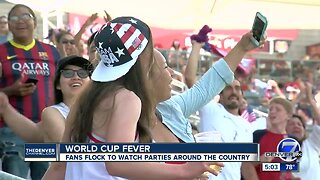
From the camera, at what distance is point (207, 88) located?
252cm

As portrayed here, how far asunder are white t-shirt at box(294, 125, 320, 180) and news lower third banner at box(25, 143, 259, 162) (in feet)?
6.85

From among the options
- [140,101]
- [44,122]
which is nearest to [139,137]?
[140,101]

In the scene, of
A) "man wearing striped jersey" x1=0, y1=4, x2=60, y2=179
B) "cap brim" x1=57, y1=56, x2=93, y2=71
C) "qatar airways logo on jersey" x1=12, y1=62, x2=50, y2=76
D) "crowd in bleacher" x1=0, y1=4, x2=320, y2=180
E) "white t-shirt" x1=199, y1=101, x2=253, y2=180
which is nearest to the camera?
"crowd in bleacher" x1=0, y1=4, x2=320, y2=180

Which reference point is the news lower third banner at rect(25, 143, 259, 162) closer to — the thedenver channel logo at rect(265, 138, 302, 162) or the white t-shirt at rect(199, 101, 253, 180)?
the thedenver channel logo at rect(265, 138, 302, 162)

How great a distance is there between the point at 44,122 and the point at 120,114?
122cm

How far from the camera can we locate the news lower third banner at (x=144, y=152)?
1768 mm

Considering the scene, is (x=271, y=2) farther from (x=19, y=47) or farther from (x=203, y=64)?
(x=19, y=47)

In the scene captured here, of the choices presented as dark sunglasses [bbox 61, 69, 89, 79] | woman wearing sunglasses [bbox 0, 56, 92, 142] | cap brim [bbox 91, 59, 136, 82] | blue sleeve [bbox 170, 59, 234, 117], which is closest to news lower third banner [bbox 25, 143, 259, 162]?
cap brim [bbox 91, 59, 136, 82]

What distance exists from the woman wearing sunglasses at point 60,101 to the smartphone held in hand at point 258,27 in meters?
0.69

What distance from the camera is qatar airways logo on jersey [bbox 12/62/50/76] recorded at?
3703 mm

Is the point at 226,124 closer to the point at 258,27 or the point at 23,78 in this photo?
the point at 23,78

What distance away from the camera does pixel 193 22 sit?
754 cm

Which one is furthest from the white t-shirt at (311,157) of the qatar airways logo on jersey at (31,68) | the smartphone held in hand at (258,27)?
the smartphone held in hand at (258,27)

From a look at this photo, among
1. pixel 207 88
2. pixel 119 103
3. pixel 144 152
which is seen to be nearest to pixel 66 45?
pixel 207 88
